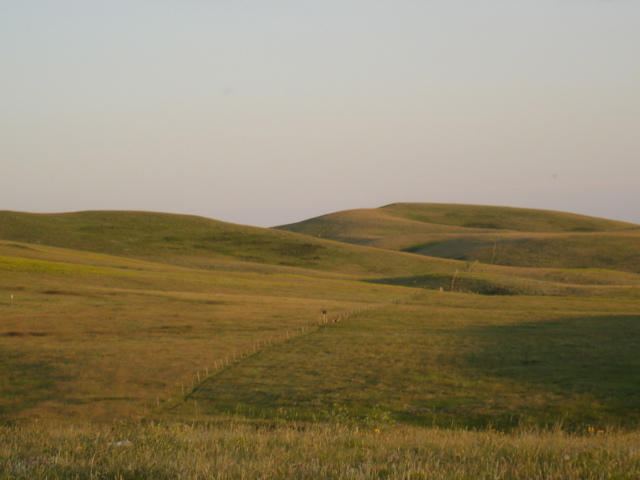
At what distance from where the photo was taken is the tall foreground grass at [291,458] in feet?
22.7

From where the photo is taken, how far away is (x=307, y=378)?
88.6 ft

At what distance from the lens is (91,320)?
41.8 meters

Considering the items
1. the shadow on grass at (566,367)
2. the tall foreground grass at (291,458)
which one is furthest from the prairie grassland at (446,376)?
the tall foreground grass at (291,458)

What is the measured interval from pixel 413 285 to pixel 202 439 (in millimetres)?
76748

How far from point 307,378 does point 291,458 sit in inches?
763

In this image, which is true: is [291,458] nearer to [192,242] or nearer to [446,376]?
[446,376]

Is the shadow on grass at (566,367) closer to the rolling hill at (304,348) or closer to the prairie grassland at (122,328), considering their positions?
the rolling hill at (304,348)

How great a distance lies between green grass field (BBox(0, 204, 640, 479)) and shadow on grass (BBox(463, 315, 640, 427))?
119mm

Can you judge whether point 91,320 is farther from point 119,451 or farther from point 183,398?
point 119,451

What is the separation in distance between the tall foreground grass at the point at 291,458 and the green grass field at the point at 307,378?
44 millimetres

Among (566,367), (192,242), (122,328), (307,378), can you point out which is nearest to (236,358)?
(307,378)

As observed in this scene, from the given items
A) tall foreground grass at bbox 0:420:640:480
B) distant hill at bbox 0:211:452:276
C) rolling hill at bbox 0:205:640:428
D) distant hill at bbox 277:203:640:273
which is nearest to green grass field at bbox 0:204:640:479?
tall foreground grass at bbox 0:420:640:480

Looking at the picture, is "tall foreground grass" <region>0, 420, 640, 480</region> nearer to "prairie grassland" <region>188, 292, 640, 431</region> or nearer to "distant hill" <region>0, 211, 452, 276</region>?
"prairie grassland" <region>188, 292, 640, 431</region>

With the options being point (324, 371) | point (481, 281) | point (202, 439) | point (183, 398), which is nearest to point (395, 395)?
point (324, 371)
